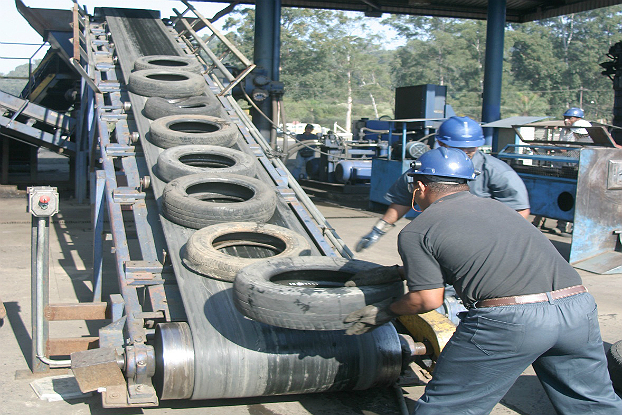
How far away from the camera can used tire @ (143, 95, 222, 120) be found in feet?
22.9

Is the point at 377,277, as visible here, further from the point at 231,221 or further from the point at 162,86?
the point at 162,86

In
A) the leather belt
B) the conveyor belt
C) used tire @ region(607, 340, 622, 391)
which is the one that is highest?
the leather belt

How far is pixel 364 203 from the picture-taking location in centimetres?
1454

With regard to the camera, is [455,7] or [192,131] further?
[455,7]

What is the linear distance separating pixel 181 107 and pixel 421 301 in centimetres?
510

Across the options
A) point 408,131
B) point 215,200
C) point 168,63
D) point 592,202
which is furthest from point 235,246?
point 408,131

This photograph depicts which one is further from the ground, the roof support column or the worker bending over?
the roof support column

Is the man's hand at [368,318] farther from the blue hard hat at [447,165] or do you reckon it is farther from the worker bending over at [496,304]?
the blue hard hat at [447,165]

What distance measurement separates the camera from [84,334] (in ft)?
17.7

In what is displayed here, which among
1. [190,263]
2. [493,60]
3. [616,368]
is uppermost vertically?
[493,60]

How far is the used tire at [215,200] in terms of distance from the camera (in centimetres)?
495

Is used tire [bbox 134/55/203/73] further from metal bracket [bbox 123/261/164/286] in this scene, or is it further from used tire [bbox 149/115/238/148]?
metal bracket [bbox 123/261/164/286]

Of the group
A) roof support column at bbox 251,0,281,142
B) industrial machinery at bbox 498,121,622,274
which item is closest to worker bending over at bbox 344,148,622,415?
industrial machinery at bbox 498,121,622,274

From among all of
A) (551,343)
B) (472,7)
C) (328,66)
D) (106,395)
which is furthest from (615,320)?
(328,66)
